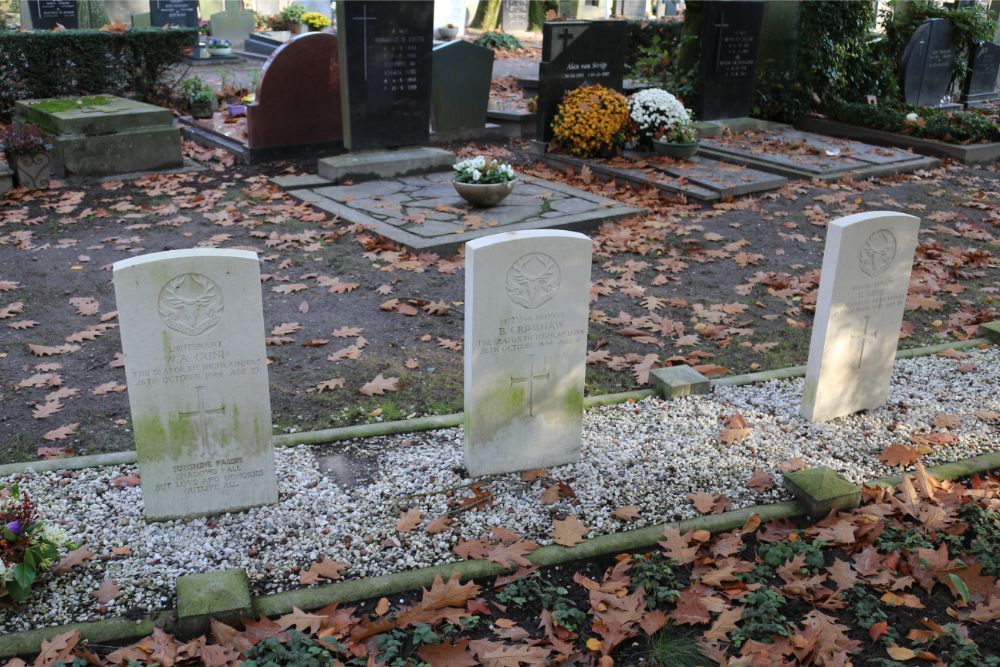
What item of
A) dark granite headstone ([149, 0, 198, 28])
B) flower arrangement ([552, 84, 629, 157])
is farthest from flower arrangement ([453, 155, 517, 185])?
dark granite headstone ([149, 0, 198, 28])

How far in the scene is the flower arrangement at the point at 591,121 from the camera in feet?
36.5

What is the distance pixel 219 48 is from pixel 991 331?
1782cm

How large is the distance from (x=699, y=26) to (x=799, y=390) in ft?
32.2

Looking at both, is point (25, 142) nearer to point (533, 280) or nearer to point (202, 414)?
point (202, 414)

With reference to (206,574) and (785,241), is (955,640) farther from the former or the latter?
(785,241)

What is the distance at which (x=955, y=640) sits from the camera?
3.36m

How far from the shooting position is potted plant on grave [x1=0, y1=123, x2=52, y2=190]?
9418mm

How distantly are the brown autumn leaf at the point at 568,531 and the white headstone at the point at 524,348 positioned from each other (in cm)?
57

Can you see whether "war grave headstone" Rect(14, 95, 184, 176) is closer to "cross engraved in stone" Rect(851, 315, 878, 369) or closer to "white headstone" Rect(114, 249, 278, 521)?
"white headstone" Rect(114, 249, 278, 521)

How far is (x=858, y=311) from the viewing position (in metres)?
4.96

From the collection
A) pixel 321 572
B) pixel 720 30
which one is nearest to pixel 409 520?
pixel 321 572

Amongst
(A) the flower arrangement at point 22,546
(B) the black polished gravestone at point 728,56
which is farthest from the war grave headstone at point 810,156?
(A) the flower arrangement at point 22,546

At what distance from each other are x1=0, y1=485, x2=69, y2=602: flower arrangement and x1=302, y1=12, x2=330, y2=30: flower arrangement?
2103cm

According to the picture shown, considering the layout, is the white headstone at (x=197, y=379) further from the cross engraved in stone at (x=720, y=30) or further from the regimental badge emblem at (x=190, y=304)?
the cross engraved in stone at (x=720, y=30)
